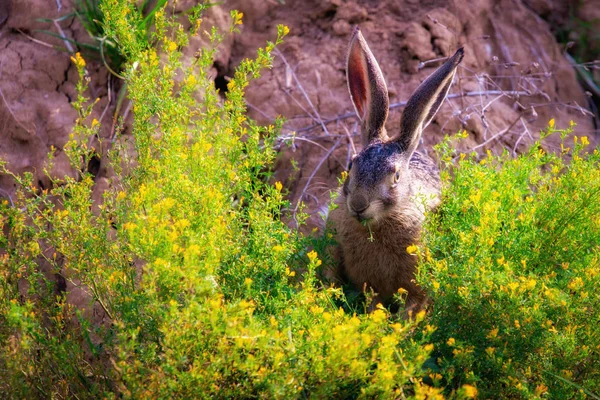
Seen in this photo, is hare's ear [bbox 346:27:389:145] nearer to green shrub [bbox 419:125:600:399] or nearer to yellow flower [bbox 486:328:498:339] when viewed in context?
green shrub [bbox 419:125:600:399]

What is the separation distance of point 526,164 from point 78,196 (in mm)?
2512

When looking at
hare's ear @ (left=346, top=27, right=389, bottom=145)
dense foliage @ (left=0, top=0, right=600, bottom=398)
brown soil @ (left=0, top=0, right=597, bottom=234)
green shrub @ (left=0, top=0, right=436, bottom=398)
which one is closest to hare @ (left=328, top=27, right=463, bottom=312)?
hare's ear @ (left=346, top=27, right=389, bottom=145)

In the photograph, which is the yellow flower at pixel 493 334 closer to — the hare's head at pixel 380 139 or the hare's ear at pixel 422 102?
the hare's head at pixel 380 139

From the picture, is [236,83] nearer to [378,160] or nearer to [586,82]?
[378,160]

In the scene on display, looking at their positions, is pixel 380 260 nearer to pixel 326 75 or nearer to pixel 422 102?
pixel 422 102

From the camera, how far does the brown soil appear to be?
523 centimetres

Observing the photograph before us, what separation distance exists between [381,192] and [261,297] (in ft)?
3.87

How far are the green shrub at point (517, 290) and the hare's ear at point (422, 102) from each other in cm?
68

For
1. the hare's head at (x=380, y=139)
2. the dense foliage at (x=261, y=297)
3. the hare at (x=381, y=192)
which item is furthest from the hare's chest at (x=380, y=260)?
the dense foliage at (x=261, y=297)

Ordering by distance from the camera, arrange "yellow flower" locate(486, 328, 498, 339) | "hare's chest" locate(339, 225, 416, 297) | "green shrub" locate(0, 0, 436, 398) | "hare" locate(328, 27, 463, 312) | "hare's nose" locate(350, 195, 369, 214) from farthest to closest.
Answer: "hare's chest" locate(339, 225, 416, 297) → "hare" locate(328, 27, 463, 312) → "hare's nose" locate(350, 195, 369, 214) → "yellow flower" locate(486, 328, 498, 339) → "green shrub" locate(0, 0, 436, 398)

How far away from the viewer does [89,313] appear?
14.1ft

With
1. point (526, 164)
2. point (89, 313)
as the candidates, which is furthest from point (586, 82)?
point (89, 313)

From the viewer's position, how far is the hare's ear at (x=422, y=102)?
4.23 meters

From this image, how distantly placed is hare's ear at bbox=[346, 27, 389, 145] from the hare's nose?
61 centimetres
